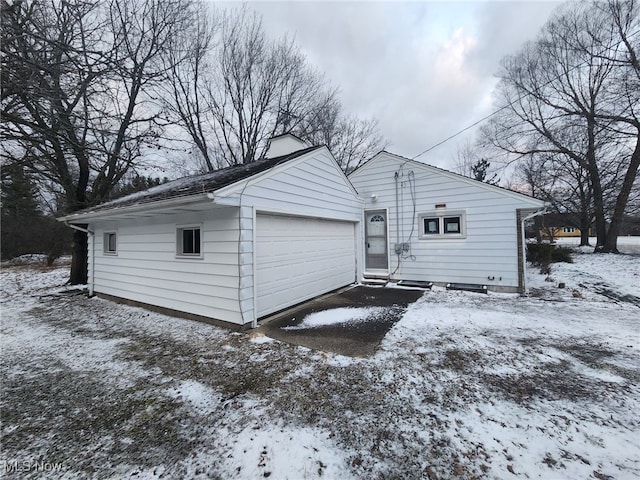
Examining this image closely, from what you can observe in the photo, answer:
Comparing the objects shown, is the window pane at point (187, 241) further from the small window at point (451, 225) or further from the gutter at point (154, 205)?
the small window at point (451, 225)

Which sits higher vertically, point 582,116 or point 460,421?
point 582,116

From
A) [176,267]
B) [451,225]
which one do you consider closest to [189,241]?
[176,267]

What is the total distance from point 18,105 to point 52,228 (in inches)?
754

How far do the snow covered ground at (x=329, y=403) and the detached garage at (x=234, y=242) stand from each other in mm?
910

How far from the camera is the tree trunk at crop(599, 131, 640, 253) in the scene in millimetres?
12672

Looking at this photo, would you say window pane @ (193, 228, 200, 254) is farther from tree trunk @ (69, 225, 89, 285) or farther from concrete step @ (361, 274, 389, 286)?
tree trunk @ (69, 225, 89, 285)

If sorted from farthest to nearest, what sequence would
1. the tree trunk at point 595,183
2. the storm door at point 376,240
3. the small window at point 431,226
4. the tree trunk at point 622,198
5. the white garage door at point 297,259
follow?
the tree trunk at point 595,183, the tree trunk at point 622,198, the storm door at point 376,240, the small window at point 431,226, the white garage door at point 297,259

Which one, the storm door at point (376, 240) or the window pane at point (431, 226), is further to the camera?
the storm door at point (376, 240)

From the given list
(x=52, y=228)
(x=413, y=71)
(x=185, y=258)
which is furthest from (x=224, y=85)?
(x=52, y=228)

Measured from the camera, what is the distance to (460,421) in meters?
2.40

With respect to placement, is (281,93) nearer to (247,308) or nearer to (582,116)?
(247,308)

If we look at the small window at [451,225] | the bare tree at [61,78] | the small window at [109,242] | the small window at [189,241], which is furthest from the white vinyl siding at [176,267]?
the small window at [451,225]

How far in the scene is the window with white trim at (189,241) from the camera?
217 inches

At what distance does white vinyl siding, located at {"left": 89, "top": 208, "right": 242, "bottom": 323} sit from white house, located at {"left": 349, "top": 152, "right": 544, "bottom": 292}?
5.63m
